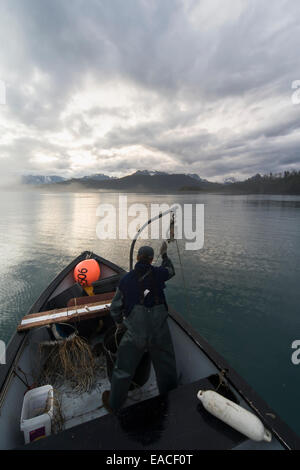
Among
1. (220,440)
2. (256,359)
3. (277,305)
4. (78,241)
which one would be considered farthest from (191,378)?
(78,241)

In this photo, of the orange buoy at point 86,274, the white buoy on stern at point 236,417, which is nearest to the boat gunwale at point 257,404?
the white buoy on stern at point 236,417

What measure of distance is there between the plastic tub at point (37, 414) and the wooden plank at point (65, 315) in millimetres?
992

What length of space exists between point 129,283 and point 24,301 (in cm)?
732

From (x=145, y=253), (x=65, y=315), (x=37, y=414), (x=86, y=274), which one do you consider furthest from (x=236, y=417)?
(x=86, y=274)

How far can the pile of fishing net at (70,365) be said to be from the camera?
11.5ft

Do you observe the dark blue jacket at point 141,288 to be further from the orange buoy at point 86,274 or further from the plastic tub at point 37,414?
the orange buoy at point 86,274

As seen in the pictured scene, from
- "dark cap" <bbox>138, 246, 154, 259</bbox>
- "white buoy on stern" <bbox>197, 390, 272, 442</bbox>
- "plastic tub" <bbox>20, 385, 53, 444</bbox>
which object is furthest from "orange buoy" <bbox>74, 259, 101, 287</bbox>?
"white buoy on stern" <bbox>197, 390, 272, 442</bbox>

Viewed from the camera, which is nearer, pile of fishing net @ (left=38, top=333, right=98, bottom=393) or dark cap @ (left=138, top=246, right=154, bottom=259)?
dark cap @ (left=138, top=246, right=154, bottom=259)

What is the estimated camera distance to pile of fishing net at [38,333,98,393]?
11.5 ft

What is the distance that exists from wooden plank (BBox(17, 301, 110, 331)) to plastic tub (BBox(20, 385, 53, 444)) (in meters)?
0.99

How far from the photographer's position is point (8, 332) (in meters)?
6.09

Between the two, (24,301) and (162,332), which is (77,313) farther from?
(24,301)

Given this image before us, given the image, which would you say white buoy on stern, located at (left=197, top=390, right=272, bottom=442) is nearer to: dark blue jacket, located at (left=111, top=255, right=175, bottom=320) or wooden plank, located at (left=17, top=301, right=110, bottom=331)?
dark blue jacket, located at (left=111, top=255, right=175, bottom=320)

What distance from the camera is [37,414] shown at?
112 inches
